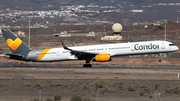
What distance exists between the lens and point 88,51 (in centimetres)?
5072

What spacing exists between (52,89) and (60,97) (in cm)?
520

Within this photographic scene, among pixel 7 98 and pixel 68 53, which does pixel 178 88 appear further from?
pixel 68 53

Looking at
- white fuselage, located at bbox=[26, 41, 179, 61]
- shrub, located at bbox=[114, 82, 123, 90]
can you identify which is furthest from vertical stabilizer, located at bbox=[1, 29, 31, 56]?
shrub, located at bbox=[114, 82, 123, 90]

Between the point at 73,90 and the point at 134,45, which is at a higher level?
the point at 134,45

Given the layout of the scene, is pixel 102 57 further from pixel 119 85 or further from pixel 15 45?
pixel 119 85

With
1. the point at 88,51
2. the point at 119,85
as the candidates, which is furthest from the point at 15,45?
the point at 119,85

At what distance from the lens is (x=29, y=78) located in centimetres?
3838

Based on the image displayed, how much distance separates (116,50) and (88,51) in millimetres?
4873

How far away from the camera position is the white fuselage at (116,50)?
4931cm

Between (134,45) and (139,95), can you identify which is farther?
(134,45)

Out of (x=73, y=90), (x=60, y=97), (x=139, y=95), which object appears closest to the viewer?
(x=60, y=97)

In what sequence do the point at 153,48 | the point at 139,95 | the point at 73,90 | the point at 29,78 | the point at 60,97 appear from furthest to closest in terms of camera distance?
the point at 153,48, the point at 29,78, the point at 73,90, the point at 139,95, the point at 60,97

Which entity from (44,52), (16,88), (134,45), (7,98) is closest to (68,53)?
(44,52)

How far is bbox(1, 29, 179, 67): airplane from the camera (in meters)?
49.2
